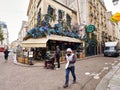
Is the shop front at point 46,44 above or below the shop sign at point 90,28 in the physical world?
below

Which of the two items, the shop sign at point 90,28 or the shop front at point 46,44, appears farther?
the shop sign at point 90,28

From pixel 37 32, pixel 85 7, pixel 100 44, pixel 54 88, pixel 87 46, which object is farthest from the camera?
pixel 100 44

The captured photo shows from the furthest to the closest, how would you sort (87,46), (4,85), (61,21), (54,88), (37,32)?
(87,46) < (61,21) < (37,32) < (4,85) < (54,88)

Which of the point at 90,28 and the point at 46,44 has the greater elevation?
the point at 90,28

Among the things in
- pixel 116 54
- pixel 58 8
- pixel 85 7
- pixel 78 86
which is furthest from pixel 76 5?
→ pixel 78 86

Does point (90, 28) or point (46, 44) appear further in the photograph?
point (90, 28)

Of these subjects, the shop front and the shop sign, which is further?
the shop sign

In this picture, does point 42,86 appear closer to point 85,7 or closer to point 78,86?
point 78,86

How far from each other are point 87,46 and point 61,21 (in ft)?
21.9

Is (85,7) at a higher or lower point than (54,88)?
higher

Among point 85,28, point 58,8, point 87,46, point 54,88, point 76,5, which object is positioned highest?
point 76,5

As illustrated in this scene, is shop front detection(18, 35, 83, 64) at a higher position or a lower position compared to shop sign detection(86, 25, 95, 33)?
lower

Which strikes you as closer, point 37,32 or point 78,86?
point 78,86

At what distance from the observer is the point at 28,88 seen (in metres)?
7.52
